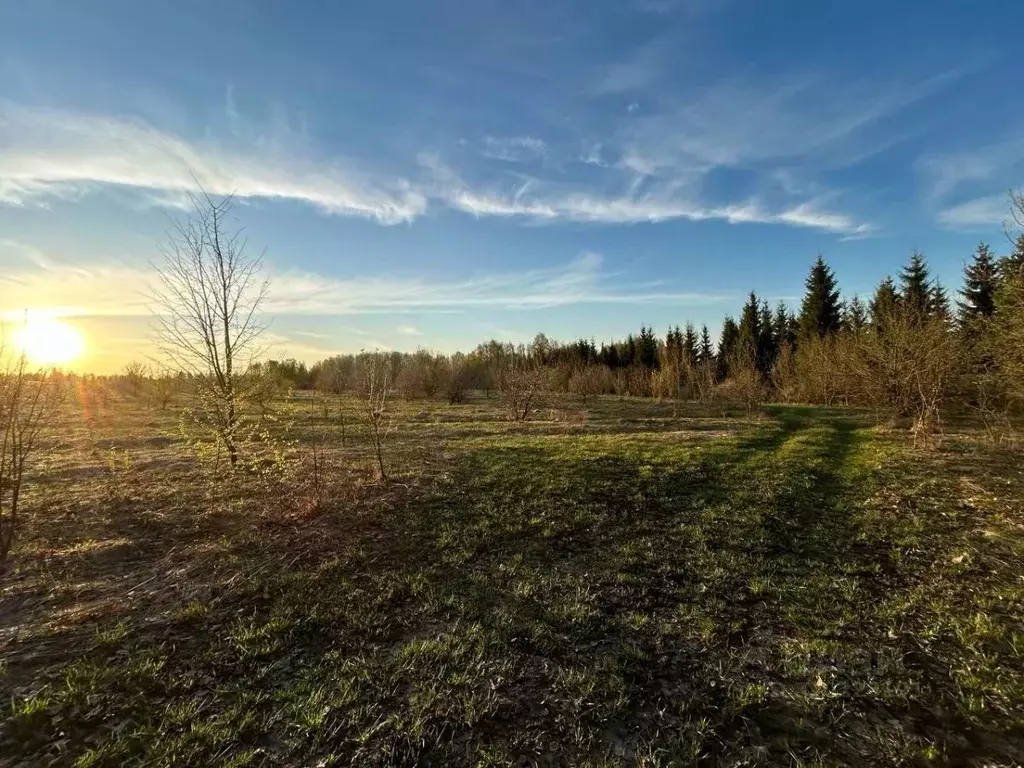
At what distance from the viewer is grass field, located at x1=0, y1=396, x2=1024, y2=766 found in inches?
130

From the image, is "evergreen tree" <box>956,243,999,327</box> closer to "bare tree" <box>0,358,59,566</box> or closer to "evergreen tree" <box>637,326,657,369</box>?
"evergreen tree" <box>637,326,657,369</box>

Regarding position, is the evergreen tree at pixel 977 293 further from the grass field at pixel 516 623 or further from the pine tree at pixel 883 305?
the grass field at pixel 516 623

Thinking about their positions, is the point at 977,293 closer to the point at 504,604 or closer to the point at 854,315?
the point at 854,315

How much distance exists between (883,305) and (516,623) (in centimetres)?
2946

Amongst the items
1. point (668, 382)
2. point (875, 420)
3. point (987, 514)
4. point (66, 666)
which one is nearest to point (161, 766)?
point (66, 666)

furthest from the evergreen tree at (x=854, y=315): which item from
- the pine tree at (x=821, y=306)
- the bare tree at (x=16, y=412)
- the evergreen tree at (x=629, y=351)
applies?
the bare tree at (x=16, y=412)

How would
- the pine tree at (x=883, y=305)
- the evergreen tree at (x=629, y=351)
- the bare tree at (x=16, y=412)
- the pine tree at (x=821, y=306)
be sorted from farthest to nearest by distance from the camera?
1. the evergreen tree at (x=629, y=351)
2. the pine tree at (x=821, y=306)
3. the pine tree at (x=883, y=305)
4. the bare tree at (x=16, y=412)

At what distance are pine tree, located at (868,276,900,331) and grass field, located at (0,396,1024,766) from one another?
15.1 meters

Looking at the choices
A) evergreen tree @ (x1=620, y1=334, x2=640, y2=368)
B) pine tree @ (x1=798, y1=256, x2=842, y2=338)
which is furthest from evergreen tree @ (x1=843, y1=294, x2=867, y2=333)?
evergreen tree @ (x1=620, y1=334, x2=640, y2=368)

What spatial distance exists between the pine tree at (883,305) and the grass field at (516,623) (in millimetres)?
15105

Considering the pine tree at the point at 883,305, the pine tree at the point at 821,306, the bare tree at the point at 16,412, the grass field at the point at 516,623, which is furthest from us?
the pine tree at the point at 821,306

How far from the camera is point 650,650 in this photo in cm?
437

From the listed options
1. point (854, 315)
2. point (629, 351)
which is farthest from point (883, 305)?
point (629, 351)

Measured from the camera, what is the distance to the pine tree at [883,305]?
22.3 m
